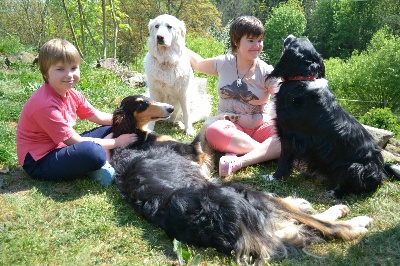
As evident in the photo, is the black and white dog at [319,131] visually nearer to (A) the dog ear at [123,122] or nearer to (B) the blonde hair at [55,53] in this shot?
(A) the dog ear at [123,122]

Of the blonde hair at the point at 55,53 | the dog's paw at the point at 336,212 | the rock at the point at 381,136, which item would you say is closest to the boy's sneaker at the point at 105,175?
the blonde hair at the point at 55,53

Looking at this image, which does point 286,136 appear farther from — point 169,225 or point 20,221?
point 20,221

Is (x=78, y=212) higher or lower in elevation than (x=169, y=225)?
lower

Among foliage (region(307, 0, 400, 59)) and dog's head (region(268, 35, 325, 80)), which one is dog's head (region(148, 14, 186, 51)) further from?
foliage (region(307, 0, 400, 59))

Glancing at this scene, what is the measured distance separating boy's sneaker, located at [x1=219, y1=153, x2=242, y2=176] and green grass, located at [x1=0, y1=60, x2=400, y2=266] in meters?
0.10

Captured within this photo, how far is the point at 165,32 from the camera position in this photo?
490 cm

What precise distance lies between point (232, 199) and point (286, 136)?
1366mm

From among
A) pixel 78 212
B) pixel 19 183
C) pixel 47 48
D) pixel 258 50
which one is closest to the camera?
pixel 78 212

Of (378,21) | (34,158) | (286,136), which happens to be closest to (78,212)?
(34,158)

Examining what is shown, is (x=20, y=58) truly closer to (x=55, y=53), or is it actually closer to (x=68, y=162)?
(x=55, y=53)

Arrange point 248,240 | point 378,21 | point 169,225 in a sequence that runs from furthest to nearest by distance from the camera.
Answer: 1. point 378,21
2. point 169,225
3. point 248,240

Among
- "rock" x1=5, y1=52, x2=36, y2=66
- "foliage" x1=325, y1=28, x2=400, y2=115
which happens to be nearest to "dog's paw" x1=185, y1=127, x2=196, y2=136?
"rock" x1=5, y1=52, x2=36, y2=66

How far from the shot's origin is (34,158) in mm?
3385

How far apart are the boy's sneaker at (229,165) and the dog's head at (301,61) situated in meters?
0.96
